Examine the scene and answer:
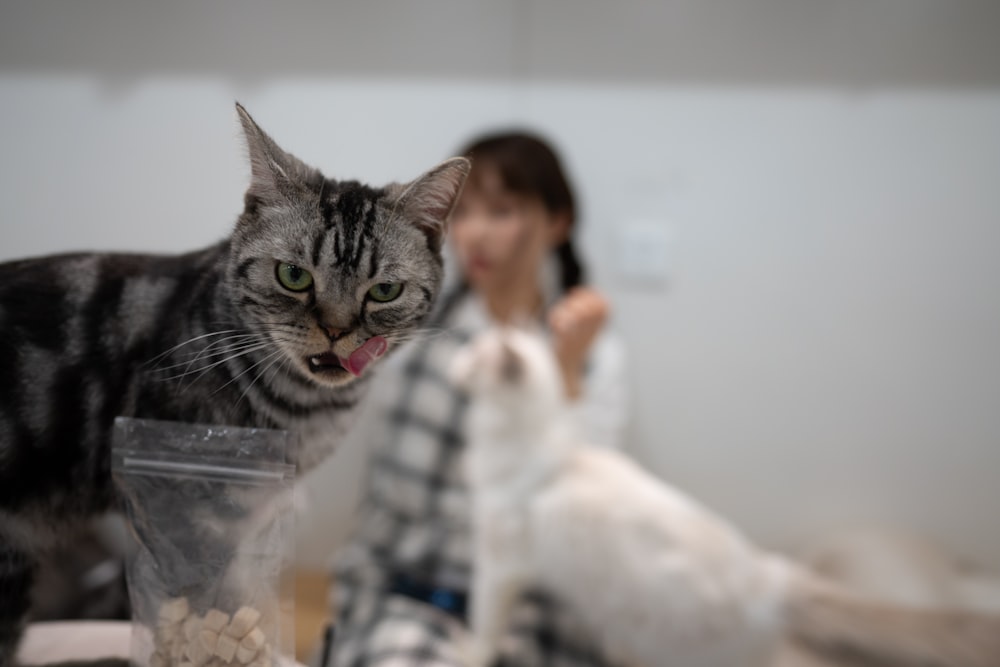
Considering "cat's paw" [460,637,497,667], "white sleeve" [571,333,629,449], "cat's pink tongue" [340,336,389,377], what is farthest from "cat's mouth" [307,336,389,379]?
"white sleeve" [571,333,629,449]

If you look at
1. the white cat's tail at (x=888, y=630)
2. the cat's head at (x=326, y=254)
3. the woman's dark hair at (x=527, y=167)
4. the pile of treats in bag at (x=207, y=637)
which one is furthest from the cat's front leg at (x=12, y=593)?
the white cat's tail at (x=888, y=630)

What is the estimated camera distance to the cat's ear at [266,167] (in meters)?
0.38

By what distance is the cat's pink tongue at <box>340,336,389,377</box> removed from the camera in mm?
400

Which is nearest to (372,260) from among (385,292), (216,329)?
(385,292)

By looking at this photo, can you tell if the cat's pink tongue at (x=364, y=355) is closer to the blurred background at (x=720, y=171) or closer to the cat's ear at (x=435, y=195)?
the cat's ear at (x=435, y=195)

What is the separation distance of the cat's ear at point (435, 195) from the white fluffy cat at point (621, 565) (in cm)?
66

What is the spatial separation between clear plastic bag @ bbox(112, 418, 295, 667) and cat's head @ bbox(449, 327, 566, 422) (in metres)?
0.68

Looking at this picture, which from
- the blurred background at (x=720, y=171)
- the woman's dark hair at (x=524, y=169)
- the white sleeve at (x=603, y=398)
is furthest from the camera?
the white sleeve at (x=603, y=398)

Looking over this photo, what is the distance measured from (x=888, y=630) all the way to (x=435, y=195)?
0.89 metres

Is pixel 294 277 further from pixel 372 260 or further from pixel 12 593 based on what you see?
pixel 12 593

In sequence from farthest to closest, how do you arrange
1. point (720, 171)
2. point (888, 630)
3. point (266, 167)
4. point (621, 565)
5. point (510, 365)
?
point (720, 171), point (510, 365), point (621, 565), point (888, 630), point (266, 167)

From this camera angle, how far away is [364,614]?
0.95 metres

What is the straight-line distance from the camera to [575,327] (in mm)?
1140

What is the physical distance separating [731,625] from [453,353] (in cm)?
69
